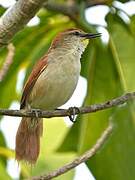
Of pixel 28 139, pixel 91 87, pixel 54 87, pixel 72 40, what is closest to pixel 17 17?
pixel 54 87

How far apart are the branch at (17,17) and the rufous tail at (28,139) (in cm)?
134

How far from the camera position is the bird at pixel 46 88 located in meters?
4.17

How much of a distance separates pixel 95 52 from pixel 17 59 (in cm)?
66

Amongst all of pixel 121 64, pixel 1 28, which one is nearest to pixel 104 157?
pixel 121 64

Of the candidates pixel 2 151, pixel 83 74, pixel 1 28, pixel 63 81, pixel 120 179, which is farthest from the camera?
pixel 83 74

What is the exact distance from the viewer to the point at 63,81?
4.15 metres

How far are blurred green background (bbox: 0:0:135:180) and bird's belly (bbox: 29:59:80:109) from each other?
271 millimetres

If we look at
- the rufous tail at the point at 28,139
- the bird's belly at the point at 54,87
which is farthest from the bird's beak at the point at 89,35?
the rufous tail at the point at 28,139

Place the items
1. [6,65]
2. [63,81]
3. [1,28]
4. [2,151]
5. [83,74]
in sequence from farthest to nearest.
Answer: [83,74]
[2,151]
[63,81]
[6,65]
[1,28]

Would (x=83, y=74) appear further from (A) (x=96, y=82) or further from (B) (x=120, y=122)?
(B) (x=120, y=122)

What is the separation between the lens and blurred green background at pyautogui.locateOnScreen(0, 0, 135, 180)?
4.53 m

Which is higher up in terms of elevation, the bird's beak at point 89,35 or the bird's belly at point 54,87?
the bird's beak at point 89,35

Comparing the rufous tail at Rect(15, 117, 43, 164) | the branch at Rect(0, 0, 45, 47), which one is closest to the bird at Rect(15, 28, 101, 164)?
the rufous tail at Rect(15, 117, 43, 164)

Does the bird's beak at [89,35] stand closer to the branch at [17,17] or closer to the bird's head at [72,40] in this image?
the bird's head at [72,40]
